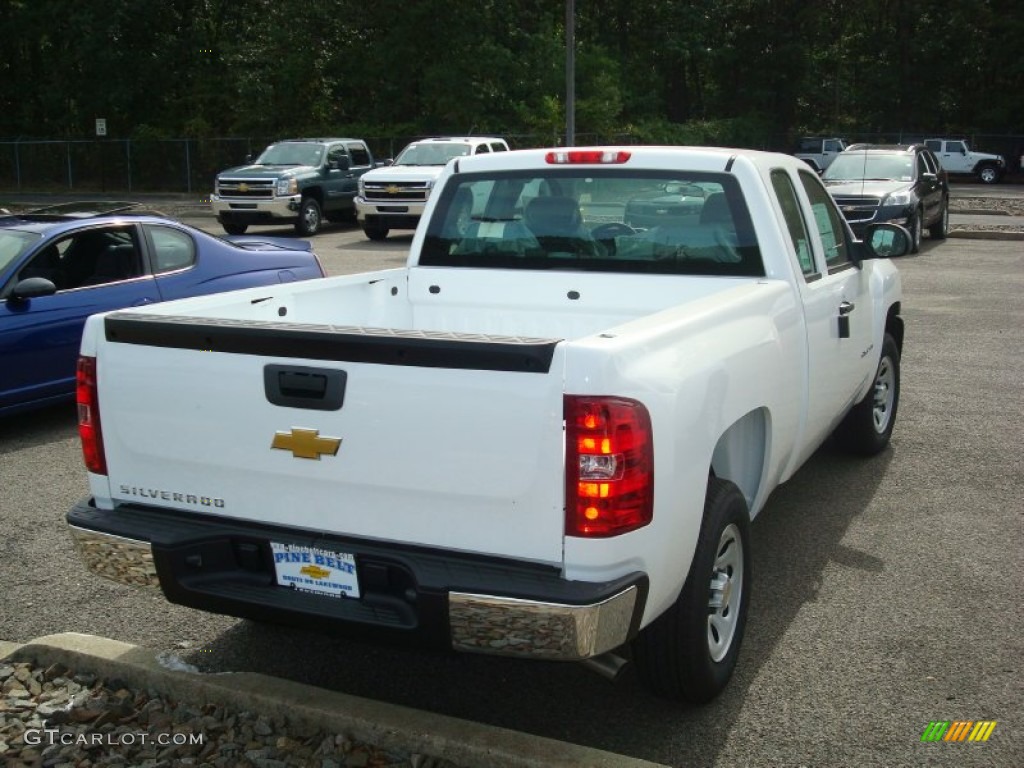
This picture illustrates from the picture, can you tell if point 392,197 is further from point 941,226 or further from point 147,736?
point 147,736

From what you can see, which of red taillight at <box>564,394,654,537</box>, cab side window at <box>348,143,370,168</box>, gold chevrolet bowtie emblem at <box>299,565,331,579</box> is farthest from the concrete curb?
cab side window at <box>348,143,370,168</box>

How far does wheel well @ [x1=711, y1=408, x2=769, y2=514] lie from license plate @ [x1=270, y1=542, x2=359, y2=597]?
1.44 m

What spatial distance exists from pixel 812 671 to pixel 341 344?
2171 mm

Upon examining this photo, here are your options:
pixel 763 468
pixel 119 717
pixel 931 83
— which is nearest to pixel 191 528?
pixel 119 717

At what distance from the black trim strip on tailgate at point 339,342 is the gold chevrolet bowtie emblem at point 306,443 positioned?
24 centimetres

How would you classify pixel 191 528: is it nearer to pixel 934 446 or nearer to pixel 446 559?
pixel 446 559

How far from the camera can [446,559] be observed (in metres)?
3.32

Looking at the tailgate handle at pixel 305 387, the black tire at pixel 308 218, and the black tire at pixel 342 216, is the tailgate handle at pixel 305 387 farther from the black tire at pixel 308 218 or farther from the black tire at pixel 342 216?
the black tire at pixel 342 216

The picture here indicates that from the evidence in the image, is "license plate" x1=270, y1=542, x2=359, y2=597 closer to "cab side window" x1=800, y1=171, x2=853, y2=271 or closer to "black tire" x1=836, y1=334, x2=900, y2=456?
"cab side window" x1=800, y1=171, x2=853, y2=271

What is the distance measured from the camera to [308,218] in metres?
22.9

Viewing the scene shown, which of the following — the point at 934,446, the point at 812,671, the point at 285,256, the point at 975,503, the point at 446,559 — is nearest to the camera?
the point at 446,559

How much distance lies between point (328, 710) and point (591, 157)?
283 centimetres

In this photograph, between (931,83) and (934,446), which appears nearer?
(934,446)

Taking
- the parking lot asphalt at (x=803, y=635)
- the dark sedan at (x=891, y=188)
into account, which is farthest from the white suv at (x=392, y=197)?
the parking lot asphalt at (x=803, y=635)
